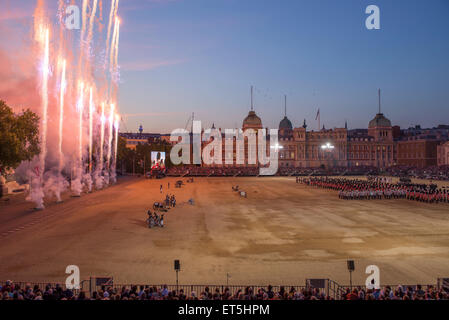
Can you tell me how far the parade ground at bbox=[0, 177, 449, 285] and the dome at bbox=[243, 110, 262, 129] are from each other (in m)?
97.6

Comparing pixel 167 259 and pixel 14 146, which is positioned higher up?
pixel 14 146

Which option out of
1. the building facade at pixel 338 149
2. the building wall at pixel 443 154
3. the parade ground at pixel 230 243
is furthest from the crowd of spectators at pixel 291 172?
the parade ground at pixel 230 243

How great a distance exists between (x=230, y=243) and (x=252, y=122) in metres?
115

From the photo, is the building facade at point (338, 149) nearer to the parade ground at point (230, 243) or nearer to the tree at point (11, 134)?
the tree at point (11, 134)

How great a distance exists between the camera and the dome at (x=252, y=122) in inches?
5315

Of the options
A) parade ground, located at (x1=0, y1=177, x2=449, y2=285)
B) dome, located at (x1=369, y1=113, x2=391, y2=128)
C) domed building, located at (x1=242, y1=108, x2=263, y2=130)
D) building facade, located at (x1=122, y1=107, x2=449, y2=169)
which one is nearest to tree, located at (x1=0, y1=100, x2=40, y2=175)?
parade ground, located at (x1=0, y1=177, x2=449, y2=285)

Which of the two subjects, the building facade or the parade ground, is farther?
the building facade

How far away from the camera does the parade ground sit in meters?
17.0

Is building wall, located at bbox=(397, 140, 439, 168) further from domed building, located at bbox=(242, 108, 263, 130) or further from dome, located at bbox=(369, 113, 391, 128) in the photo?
domed building, located at bbox=(242, 108, 263, 130)
